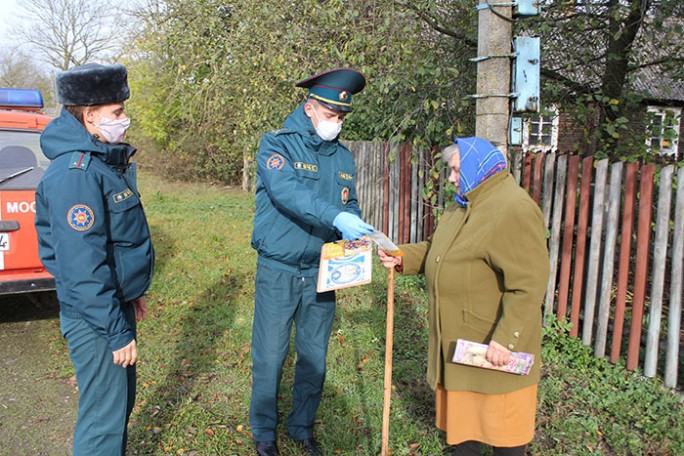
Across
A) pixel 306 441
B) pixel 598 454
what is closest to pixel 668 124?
pixel 598 454

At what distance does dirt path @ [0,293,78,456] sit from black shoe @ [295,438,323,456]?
1.58 metres

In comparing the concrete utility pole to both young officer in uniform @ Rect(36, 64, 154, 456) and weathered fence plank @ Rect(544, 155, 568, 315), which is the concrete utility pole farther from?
young officer in uniform @ Rect(36, 64, 154, 456)

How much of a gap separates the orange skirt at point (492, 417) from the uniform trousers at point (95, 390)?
1.59 m

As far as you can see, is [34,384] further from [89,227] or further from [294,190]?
[294,190]

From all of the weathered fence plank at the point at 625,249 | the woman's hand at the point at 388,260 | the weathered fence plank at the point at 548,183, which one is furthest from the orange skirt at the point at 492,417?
the weathered fence plank at the point at 548,183

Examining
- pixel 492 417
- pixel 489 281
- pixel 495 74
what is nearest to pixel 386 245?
pixel 489 281

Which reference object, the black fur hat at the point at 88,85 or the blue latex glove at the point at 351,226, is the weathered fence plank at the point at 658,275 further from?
the black fur hat at the point at 88,85

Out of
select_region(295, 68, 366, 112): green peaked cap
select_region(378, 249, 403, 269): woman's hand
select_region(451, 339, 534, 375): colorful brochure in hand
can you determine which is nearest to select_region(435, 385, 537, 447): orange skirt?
select_region(451, 339, 534, 375): colorful brochure in hand

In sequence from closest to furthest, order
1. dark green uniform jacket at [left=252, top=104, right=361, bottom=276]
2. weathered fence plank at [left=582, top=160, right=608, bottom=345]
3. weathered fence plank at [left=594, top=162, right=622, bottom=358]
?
dark green uniform jacket at [left=252, top=104, right=361, bottom=276]
weathered fence plank at [left=594, top=162, right=622, bottom=358]
weathered fence plank at [left=582, top=160, right=608, bottom=345]

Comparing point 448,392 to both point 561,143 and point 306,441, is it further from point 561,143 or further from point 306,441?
point 561,143

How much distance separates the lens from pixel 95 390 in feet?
8.21

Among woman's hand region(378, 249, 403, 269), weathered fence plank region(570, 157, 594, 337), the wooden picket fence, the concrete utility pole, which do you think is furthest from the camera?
weathered fence plank region(570, 157, 594, 337)

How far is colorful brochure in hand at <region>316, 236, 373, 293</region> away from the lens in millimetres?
2951

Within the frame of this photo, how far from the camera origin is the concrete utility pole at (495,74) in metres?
3.70
